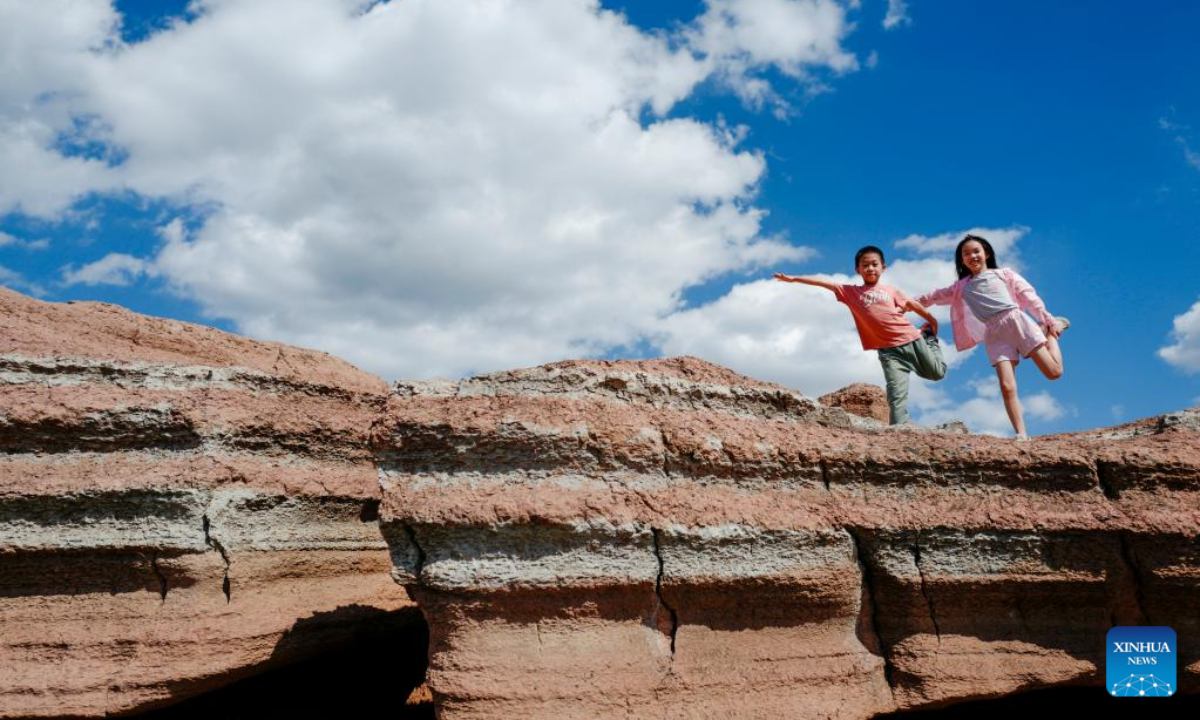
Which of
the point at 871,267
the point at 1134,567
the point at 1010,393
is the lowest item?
the point at 1134,567

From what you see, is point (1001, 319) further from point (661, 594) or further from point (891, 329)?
point (661, 594)

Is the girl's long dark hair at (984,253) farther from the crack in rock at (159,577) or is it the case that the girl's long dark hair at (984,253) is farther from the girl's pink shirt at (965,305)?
the crack in rock at (159,577)

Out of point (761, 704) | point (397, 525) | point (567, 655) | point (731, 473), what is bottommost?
point (761, 704)

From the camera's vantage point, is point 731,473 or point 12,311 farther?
point 12,311

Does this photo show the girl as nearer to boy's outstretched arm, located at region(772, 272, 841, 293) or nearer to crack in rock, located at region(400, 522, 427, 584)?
boy's outstretched arm, located at region(772, 272, 841, 293)

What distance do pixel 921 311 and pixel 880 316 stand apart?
1.22 ft

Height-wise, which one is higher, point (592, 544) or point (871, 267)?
point (871, 267)

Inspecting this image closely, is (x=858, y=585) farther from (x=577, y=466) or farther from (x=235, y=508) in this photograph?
(x=235, y=508)

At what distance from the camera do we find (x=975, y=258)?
646 cm

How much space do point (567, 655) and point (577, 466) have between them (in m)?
0.92

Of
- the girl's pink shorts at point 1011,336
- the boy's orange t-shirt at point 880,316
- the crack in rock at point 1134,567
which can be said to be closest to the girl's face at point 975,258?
the girl's pink shorts at point 1011,336

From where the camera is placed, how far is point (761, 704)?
4.20m

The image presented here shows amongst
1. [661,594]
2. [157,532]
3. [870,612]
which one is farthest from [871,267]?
[157,532]

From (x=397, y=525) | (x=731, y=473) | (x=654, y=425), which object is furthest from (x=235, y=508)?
(x=731, y=473)
